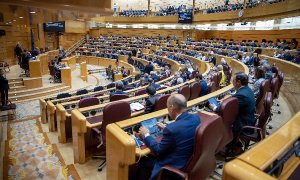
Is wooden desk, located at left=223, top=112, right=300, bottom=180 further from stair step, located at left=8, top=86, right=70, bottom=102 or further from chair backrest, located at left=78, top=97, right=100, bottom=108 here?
stair step, located at left=8, top=86, right=70, bottom=102

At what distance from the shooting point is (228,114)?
8.99ft

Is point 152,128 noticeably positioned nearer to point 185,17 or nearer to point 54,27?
point 185,17

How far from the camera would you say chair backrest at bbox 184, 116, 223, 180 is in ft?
5.73

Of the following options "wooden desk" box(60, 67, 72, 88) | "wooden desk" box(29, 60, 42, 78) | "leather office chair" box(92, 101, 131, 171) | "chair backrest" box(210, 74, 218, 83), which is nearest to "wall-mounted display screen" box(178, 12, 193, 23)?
"wooden desk" box(60, 67, 72, 88)

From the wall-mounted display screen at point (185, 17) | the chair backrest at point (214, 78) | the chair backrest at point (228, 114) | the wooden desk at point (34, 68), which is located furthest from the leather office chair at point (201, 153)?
the wall-mounted display screen at point (185, 17)

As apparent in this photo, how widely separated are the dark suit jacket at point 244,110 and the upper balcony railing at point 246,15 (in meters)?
9.25

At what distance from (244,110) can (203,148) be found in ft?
4.73

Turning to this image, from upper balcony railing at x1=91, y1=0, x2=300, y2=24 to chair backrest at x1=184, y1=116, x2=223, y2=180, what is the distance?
10.6 metres

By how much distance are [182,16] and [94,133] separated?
65.1 feet

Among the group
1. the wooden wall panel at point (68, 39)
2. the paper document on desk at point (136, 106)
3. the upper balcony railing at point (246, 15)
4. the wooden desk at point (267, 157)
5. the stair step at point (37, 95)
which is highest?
the upper balcony railing at point (246, 15)

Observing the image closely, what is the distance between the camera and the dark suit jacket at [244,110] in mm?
2934

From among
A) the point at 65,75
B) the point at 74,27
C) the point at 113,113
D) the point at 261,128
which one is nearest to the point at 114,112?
the point at 113,113

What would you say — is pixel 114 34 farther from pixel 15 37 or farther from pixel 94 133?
pixel 94 133

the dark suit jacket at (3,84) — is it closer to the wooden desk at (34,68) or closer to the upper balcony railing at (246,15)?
the wooden desk at (34,68)
